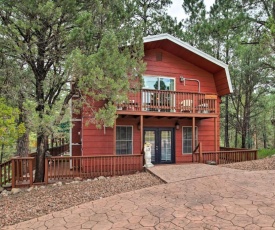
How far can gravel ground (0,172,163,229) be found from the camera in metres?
4.77

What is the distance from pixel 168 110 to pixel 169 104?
40 cm

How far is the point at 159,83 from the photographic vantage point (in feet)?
36.2

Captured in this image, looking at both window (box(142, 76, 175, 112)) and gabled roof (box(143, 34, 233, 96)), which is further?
gabled roof (box(143, 34, 233, 96))

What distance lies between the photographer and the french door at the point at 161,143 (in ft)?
35.6

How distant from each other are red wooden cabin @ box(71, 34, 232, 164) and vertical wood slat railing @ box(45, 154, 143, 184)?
2.95ft

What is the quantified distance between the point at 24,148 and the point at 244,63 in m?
14.3

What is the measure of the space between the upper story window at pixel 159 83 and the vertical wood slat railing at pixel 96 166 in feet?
12.1

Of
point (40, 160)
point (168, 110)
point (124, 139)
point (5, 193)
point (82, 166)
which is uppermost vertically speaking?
point (168, 110)

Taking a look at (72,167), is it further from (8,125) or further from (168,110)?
(168,110)

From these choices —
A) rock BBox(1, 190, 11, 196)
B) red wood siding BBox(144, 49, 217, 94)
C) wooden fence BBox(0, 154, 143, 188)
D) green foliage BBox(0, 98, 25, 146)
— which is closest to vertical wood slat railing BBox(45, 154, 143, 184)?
wooden fence BBox(0, 154, 143, 188)

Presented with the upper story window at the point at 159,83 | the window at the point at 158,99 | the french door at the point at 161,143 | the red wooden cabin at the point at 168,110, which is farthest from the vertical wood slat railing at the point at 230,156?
the upper story window at the point at 159,83

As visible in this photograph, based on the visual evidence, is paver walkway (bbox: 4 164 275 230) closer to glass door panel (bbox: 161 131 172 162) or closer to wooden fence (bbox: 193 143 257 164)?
wooden fence (bbox: 193 143 257 164)

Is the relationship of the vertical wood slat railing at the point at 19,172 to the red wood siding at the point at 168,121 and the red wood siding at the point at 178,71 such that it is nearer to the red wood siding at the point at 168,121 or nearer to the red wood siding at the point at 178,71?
the red wood siding at the point at 168,121

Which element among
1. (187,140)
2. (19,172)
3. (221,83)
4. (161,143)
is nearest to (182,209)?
(19,172)
